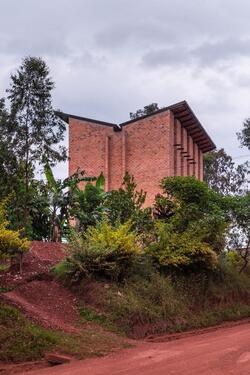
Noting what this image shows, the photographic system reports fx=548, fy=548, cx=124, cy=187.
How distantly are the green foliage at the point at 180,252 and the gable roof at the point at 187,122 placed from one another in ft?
46.4

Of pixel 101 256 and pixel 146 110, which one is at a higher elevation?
pixel 146 110

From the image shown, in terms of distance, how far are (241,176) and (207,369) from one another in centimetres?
3989

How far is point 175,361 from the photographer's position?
33.2 ft

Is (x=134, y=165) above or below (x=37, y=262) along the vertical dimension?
above

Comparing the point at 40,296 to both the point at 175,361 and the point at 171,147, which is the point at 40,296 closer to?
the point at 175,361

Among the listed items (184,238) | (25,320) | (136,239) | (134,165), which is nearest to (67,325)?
(25,320)

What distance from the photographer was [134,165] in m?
32.8

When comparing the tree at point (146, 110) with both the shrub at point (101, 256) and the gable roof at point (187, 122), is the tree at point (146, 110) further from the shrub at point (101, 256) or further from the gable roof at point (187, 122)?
the shrub at point (101, 256)

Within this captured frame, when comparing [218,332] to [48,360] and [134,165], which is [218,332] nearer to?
[48,360]

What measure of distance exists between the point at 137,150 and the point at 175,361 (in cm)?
2337

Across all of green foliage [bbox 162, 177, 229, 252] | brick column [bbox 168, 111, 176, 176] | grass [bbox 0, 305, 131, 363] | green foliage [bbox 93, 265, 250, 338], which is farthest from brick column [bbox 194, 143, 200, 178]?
grass [bbox 0, 305, 131, 363]

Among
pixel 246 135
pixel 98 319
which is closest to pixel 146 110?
pixel 246 135

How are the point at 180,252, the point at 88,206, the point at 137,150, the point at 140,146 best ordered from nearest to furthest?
the point at 180,252 → the point at 88,206 → the point at 140,146 → the point at 137,150

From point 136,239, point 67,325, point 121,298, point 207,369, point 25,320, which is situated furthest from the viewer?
point 136,239
